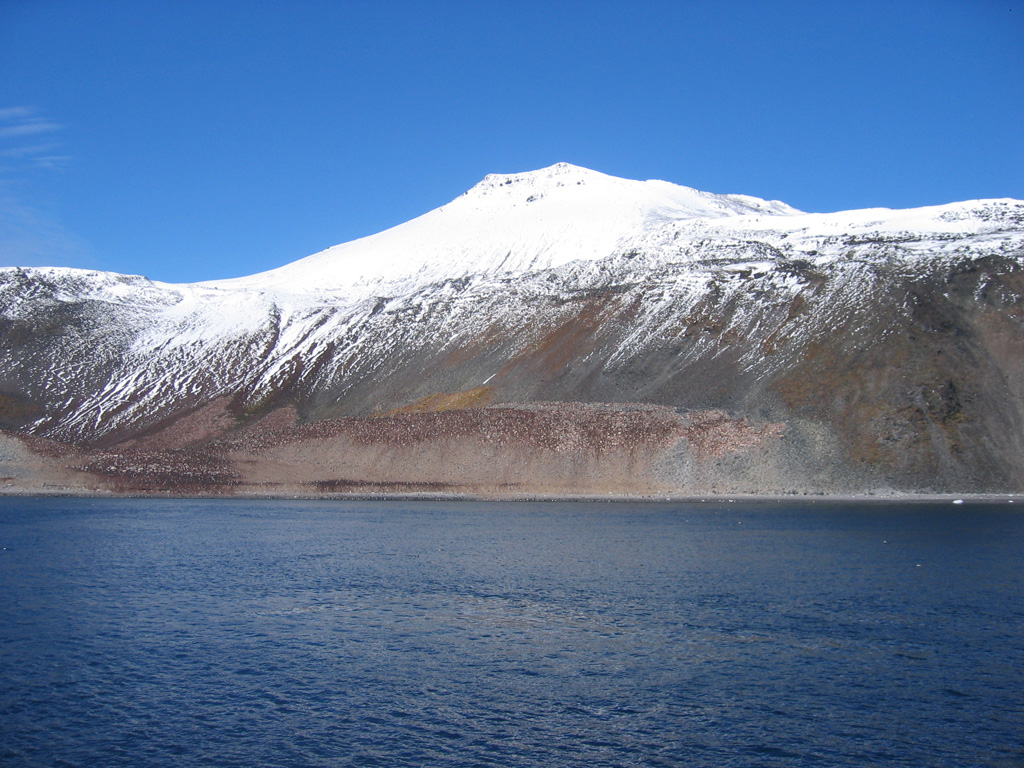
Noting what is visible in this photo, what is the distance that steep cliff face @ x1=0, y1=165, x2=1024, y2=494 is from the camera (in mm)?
63688

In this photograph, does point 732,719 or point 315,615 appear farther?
point 315,615

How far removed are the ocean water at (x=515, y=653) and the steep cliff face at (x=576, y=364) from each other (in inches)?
1059

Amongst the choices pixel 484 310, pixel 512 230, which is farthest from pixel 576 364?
pixel 512 230

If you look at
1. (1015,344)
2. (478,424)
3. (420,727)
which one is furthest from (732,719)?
(1015,344)

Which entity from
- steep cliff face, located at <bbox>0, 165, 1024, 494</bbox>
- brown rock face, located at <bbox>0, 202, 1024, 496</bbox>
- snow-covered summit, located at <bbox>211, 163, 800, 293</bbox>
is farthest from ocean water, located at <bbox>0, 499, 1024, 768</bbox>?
snow-covered summit, located at <bbox>211, 163, 800, 293</bbox>

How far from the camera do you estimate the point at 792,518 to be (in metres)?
47.2

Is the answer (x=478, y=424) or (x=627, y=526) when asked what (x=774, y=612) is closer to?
(x=627, y=526)

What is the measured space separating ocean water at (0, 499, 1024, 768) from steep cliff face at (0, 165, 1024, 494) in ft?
88.2

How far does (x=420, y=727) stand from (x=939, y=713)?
30.4 ft

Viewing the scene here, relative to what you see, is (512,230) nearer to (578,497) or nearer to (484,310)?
(484,310)

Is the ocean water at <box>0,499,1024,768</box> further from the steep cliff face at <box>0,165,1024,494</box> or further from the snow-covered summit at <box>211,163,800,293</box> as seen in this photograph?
the snow-covered summit at <box>211,163,800,293</box>

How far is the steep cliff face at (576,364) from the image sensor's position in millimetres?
63688

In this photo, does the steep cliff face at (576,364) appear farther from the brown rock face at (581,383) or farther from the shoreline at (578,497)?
the shoreline at (578,497)

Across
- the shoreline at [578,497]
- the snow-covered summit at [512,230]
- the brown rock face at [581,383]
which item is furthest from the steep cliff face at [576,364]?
the shoreline at [578,497]
